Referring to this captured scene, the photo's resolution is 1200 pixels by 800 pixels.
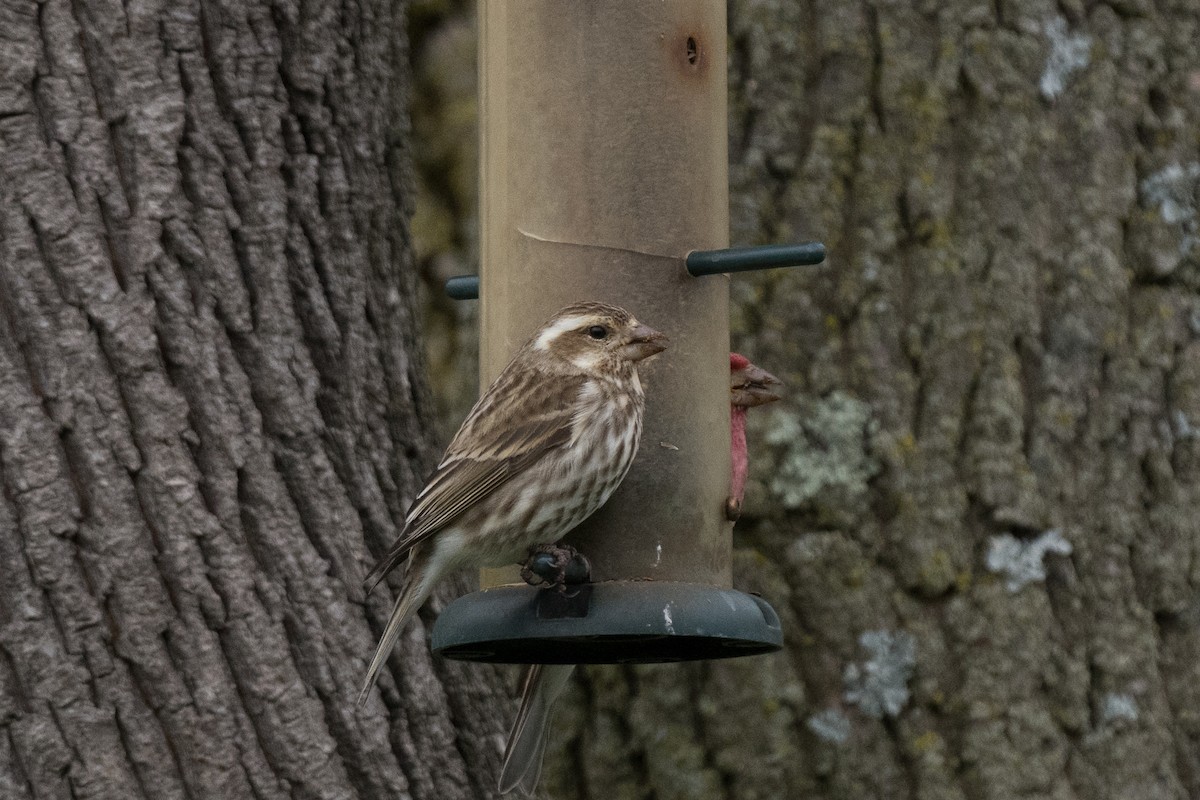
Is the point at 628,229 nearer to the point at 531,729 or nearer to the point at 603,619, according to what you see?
the point at 603,619

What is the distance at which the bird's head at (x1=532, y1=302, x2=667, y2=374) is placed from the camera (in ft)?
19.8

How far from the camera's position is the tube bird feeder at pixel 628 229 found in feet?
20.3

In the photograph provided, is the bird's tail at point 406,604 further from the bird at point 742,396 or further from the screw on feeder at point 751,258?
the screw on feeder at point 751,258

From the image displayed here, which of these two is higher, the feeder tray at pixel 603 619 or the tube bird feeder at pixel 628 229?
A: the tube bird feeder at pixel 628 229

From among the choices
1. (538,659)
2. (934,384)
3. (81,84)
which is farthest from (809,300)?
(81,84)

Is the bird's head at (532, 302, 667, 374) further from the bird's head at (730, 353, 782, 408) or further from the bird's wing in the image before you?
the bird's head at (730, 353, 782, 408)

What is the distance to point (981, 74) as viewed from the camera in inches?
308

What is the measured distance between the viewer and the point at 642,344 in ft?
19.8

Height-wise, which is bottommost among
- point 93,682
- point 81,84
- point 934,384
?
point 93,682

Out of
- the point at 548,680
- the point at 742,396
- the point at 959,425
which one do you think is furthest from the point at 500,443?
the point at 959,425

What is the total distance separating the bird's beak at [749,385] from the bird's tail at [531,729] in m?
1.10

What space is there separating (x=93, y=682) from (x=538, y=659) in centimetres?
140

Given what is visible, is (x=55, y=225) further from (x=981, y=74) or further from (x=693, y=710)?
(x=981, y=74)

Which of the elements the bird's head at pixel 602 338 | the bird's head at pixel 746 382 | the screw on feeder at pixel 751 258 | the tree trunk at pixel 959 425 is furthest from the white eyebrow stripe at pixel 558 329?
the tree trunk at pixel 959 425
